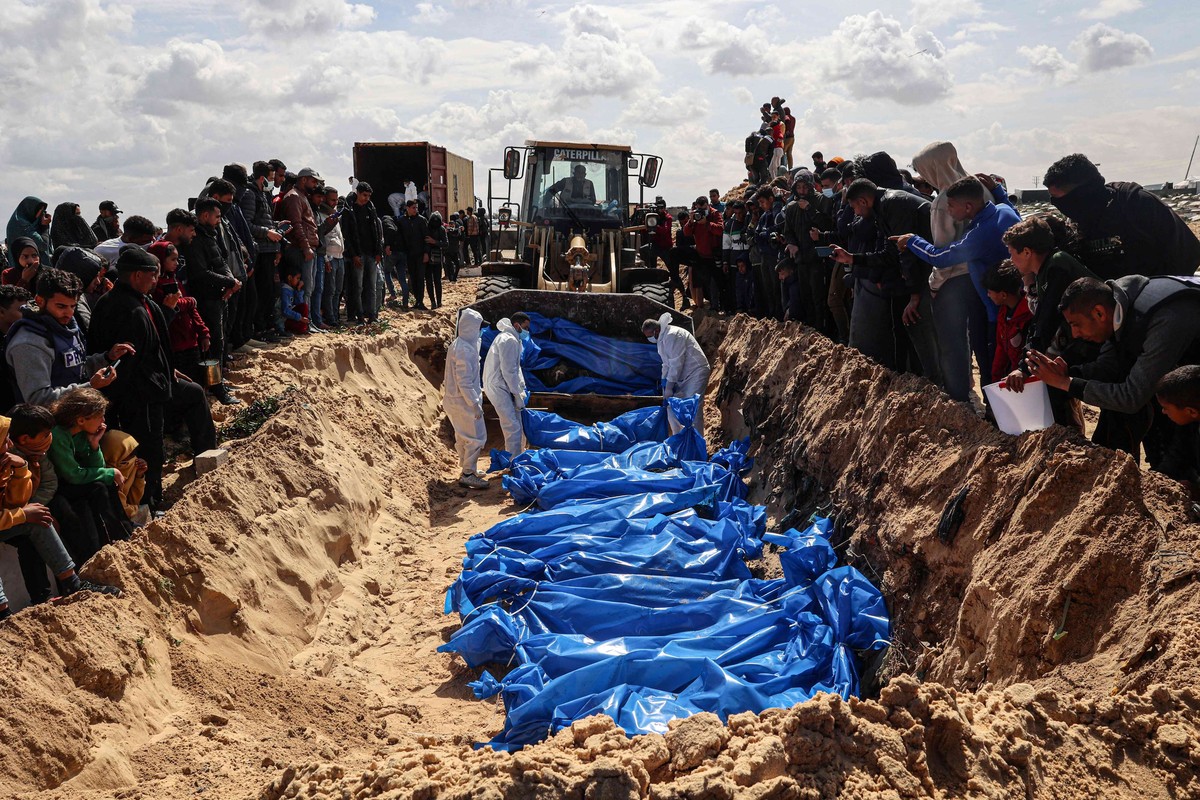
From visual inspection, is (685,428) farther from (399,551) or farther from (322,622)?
(322,622)

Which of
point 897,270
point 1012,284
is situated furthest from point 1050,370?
point 897,270

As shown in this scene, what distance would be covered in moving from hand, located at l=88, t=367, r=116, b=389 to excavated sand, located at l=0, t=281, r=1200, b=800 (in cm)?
89

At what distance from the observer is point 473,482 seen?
372 inches

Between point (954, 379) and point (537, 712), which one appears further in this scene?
point (954, 379)

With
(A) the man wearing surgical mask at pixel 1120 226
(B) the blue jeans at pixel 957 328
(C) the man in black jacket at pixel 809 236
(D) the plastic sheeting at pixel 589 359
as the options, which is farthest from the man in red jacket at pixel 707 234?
(A) the man wearing surgical mask at pixel 1120 226

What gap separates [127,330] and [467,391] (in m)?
4.04

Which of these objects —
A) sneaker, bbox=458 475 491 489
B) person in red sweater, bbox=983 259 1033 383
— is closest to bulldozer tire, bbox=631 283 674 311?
sneaker, bbox=458 475 491 489

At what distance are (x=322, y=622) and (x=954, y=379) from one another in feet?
14.6

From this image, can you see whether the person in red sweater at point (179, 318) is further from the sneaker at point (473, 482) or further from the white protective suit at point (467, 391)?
the sneaker at point (473, 482)

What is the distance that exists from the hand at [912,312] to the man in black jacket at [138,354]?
5.01 meters

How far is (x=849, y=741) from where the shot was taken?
9.98ft

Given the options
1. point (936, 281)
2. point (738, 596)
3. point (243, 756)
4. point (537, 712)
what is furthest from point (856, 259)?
point (243, 756)

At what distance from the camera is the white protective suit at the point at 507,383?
9.54 m

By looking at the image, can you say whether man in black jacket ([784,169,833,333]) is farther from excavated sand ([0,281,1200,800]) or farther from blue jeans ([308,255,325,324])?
blue jeans ([308,255,325,324])
